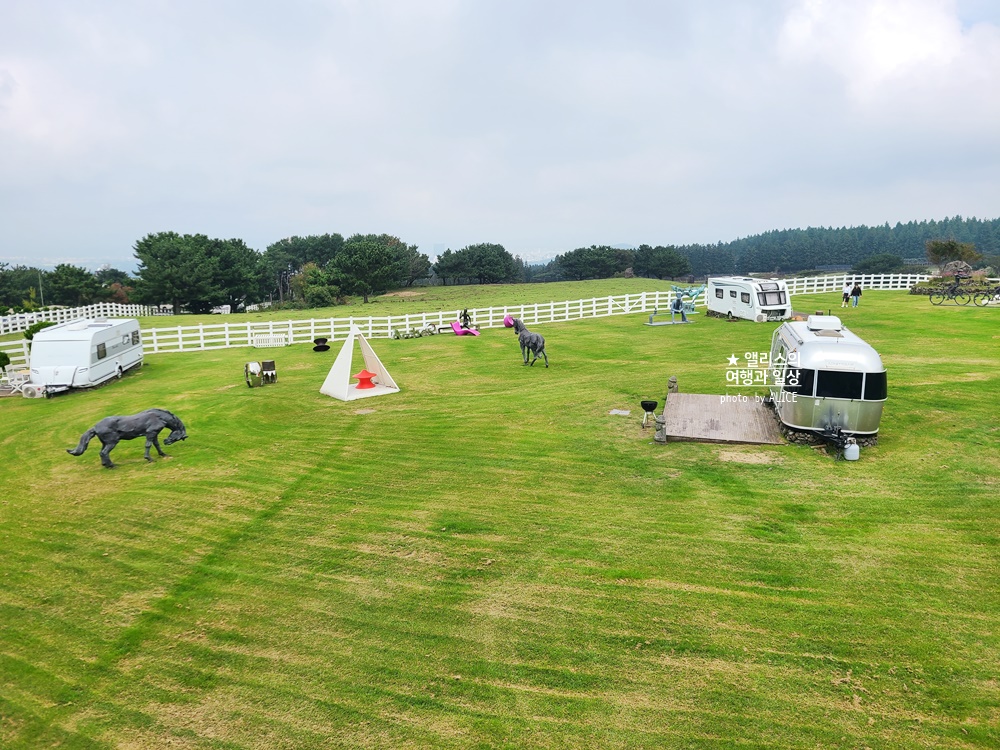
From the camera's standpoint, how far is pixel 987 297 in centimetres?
3469

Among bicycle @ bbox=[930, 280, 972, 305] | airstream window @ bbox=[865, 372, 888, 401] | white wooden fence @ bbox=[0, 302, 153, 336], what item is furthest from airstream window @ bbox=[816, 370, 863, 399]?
white wooden fence @ bbox=[0, 302, 153, 336]

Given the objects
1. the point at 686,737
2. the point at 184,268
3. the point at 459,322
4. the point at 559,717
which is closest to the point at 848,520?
the point at 686,737

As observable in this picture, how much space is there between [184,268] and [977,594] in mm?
64912

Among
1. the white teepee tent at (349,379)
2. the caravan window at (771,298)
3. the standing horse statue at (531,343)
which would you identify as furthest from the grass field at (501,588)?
the caravan window at (771,298)

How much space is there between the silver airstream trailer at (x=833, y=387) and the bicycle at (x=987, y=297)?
29944 mm

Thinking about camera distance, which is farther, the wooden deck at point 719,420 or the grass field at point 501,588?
the wooden deck at point 719,420

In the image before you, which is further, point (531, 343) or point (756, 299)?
point (756, 299)

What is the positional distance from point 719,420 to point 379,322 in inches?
862

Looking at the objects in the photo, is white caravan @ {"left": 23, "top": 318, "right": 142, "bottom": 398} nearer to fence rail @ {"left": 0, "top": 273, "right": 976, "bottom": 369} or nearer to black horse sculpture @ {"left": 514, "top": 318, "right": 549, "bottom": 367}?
fence rail @ {"left": 0, "top": 273, "right": 976, "bottom": 369}

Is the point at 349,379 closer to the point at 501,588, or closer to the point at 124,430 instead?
the point at 124,430

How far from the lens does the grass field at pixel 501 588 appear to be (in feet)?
18.3

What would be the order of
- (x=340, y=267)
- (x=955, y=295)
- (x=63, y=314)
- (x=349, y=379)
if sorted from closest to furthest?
1. (x=349, y=379)
2. (x=955, y=295)
3. (x=63, y=314)
4. (x=340, y=267)

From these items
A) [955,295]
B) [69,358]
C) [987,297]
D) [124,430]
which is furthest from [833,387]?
[955,295]

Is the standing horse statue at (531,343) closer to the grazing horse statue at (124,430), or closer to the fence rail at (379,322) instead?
the fence rail at (379,322)
